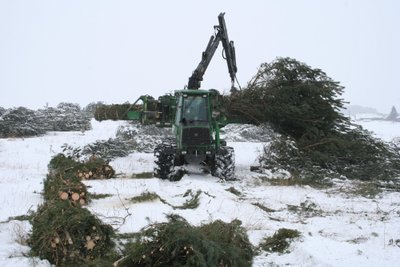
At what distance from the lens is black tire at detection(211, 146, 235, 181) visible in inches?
427

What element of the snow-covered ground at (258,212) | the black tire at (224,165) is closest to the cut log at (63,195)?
the snow-covered ground at (258,212)

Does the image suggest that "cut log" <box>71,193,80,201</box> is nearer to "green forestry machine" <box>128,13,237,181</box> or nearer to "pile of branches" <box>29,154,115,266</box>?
"pile of branches" <box>29,154,115,266</box>

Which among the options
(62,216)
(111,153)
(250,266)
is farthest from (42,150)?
(250,266)

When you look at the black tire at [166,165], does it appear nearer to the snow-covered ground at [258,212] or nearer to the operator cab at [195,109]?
the snow-covered ground at [258,212]

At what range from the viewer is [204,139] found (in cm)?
1094

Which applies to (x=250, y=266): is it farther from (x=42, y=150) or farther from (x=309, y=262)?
(x=42, y=150)

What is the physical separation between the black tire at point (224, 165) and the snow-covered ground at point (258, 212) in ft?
0.79

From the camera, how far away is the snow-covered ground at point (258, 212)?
507cm

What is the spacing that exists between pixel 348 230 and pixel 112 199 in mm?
4061

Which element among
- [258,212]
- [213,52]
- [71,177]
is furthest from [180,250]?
[213,52]

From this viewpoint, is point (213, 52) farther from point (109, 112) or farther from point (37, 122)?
point (109, 112)

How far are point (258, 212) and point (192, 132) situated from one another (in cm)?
393

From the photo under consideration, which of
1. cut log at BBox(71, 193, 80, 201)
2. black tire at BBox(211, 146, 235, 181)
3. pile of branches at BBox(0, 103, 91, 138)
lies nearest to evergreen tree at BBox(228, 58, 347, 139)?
black tire at BBox(211, 146, 235, 181)

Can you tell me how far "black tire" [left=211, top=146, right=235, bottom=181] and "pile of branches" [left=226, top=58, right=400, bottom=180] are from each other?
1429 mm
